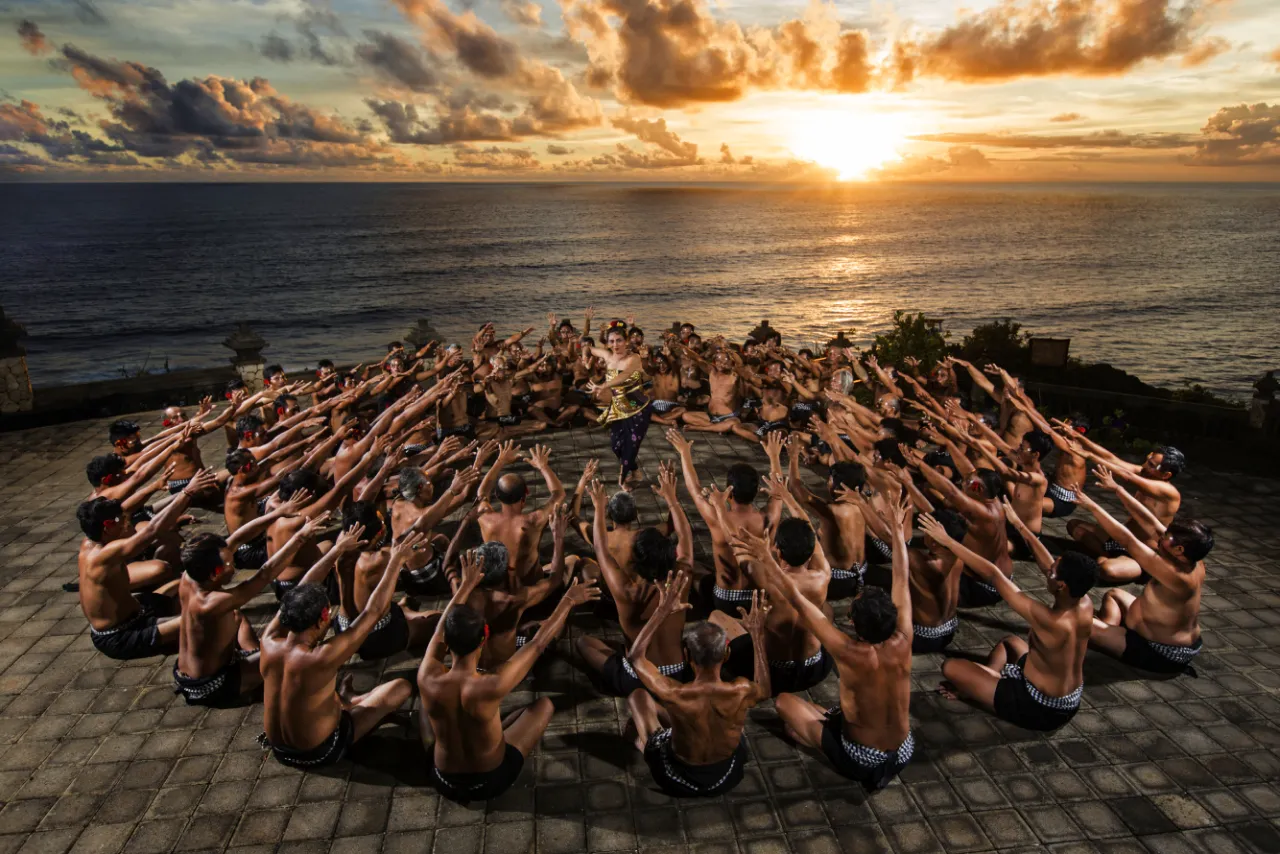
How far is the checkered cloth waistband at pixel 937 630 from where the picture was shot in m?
6.51

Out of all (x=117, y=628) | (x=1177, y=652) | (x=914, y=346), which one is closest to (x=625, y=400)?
(x=117, y=628)

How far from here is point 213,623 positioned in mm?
5645

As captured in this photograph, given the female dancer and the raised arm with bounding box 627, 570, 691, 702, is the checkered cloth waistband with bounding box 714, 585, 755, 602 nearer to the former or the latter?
the raised arm with bounding box 627, 570, 691, 702

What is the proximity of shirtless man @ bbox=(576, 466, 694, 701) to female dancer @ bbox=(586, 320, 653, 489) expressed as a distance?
366cm

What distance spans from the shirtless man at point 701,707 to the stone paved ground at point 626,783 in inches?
8.7

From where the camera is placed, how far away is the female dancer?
1009 cm

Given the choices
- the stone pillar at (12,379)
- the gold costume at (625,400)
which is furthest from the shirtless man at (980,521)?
the stone pillar at (12,379)

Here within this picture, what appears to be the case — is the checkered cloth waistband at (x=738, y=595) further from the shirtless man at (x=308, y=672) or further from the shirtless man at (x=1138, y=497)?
the shirtless man at (x=1138, y=497)

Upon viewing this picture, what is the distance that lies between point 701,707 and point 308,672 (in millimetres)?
2680

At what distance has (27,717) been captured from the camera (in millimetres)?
5871

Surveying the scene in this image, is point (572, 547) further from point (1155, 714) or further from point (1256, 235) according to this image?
point (1256, 235)

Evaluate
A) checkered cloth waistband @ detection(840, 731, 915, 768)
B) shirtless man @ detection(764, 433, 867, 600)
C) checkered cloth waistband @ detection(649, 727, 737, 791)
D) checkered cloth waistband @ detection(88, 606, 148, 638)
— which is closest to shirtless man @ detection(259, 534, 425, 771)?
checkered cloth waistband @ detection(649, 727, 737, 791)

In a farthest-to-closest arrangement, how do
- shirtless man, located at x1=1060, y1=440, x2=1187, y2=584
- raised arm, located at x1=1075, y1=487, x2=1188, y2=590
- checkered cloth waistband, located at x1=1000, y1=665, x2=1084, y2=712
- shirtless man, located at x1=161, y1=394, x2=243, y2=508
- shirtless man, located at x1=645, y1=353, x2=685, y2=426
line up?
shirtless man, located at x1=645, y1=353, x2=685, y2=426, shirtless man, located at x1=161, y1=394, x2=243, y2=508, shirtless man, located at x1=1060, y1=440, x2=1187, y2=584, raised arm, located at x1=1075, y1=487, x2=1188, y2=590, checkered cloth waistband, located at x1=1000, y1=665, x2=1084, y2=712

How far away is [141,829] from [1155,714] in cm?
765
